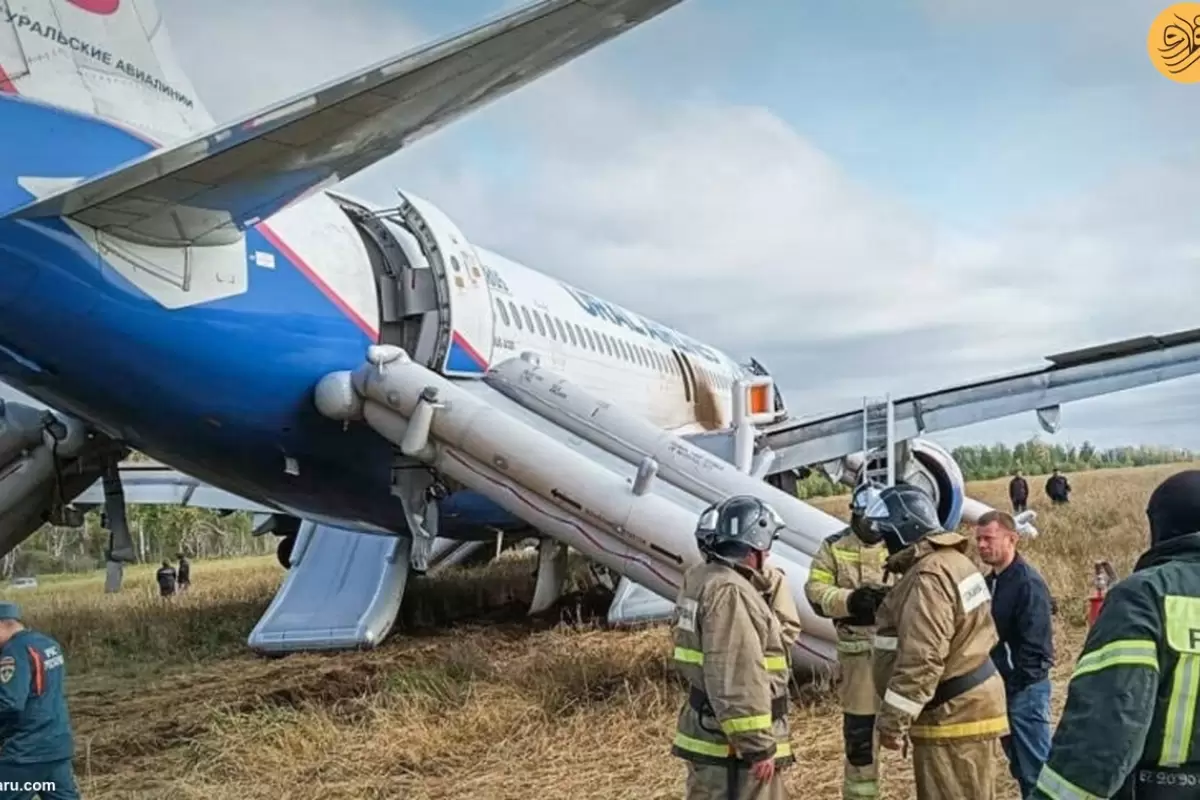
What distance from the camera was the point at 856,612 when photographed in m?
5.04

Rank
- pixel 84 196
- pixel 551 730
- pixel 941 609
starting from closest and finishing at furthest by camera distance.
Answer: pixel 941 609, pixel 84 196, pixel 551 730

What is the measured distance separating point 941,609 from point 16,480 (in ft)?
26.9

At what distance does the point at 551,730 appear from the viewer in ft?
Result: 24.7

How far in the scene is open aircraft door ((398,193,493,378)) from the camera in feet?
30.9

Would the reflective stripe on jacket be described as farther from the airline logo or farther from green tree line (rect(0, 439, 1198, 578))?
green tree line (rect(0, 439, 1198, 578))

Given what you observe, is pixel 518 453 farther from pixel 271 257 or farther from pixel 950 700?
pixel 950 700

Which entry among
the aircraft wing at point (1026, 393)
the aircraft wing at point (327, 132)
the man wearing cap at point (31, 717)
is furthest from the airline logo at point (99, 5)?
the aircraft wing at point (1026, 393)

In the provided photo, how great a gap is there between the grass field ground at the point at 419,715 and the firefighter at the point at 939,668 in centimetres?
162

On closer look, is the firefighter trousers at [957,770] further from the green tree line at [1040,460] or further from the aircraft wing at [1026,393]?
the green tree line at [1040,460]

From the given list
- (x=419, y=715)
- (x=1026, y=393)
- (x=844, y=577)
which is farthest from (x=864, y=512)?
(x=1026, y=393)

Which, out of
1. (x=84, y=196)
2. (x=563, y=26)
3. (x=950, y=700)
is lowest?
(x=950, y=700)

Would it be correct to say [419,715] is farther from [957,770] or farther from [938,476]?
[938,476]

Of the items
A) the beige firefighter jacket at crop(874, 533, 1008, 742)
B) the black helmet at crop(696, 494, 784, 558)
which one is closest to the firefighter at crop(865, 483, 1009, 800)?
the beige firefighter jacket at crop(874, 533, 1008, 742)

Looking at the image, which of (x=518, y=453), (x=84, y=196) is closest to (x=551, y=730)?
(x=518, y=453)
